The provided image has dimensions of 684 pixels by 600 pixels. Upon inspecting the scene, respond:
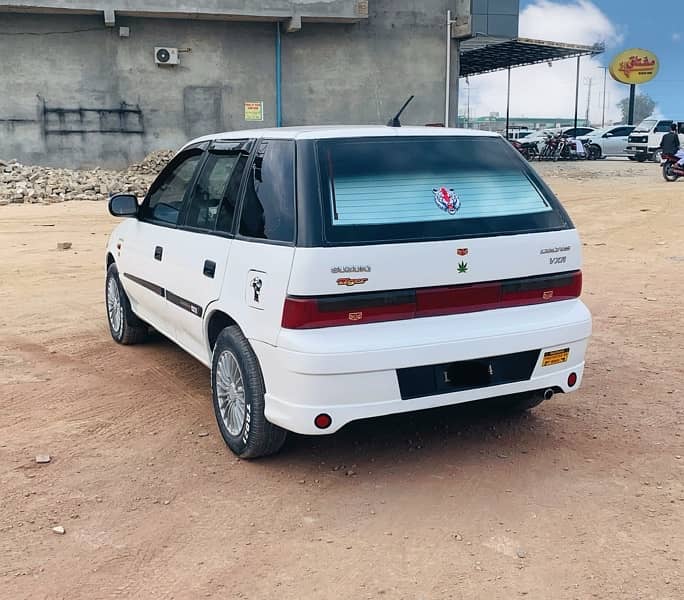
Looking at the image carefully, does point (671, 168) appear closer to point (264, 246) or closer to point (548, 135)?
point (548, 135)

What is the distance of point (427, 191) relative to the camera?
416cm

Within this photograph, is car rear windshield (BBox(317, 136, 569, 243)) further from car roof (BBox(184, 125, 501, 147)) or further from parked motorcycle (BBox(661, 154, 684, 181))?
parked motorcycle (BBox(661, 154, 684, 181))

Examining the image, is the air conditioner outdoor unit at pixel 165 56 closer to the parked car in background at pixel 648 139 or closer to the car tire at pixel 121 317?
the parked car in background at pixel 648 139

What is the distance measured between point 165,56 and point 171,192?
77.7ft

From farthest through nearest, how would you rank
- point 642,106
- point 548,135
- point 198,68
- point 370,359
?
point 642,106, point 548,135, point 198,68, point 370,359

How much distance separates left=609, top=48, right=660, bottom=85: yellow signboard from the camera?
53.2 metres

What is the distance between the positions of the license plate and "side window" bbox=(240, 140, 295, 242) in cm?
151

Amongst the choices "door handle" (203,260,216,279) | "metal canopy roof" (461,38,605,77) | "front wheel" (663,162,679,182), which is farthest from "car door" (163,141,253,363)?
"metal canopy roof" (461,38,605,77)

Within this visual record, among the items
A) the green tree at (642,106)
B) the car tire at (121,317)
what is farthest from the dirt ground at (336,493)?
the green tree at (642,106)

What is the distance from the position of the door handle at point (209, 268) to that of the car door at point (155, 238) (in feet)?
2.64

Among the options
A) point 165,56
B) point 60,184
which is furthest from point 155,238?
point 165,56

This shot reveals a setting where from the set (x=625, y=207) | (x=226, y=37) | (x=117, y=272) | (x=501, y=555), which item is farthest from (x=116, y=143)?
(x=501, y=555)

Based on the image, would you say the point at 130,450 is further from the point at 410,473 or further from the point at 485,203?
the point at 485,203

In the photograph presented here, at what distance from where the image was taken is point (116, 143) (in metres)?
27.9
